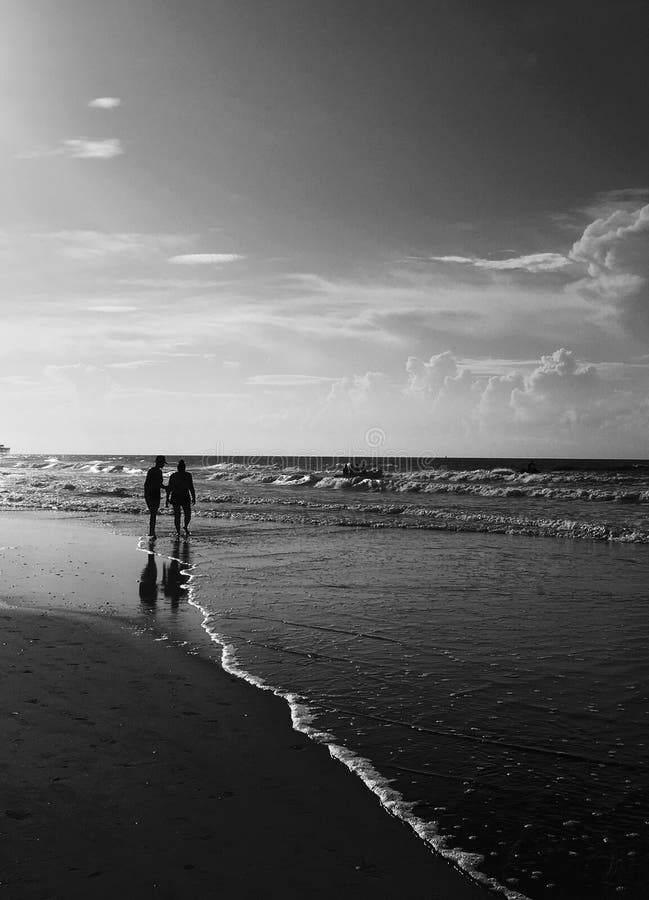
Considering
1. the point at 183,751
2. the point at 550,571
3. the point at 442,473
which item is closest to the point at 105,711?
the point at 183,751

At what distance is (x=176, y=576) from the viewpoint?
41.0 ft

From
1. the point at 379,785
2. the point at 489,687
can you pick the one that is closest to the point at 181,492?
the point at 489,687

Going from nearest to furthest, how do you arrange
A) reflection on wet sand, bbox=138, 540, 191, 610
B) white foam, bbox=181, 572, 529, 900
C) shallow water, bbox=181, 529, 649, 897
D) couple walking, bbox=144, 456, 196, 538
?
white foam, bbox=181, 572, 529, 900
shallow water, bbox=181, 529, 649, 897
reflection on wet sand, bbox=138, 540, 191, 610
couple walking, bbox=144, 456, 196, 538

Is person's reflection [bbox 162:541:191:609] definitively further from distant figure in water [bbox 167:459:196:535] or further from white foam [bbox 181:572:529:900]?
white foam [bbox 181:572:529:900]

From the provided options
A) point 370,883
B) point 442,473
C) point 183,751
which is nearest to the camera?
point 370,883

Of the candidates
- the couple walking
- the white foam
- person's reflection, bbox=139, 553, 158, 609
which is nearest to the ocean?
the white foam

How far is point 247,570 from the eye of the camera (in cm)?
1306

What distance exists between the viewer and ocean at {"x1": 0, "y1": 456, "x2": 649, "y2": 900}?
3.76 m

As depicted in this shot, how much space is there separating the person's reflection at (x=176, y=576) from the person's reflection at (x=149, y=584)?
0.15 m

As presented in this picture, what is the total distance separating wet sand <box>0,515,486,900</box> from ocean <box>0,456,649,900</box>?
31 cm

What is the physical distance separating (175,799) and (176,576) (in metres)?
8.70

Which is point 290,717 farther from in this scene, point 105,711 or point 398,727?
point 105,711

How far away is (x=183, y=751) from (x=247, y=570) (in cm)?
840

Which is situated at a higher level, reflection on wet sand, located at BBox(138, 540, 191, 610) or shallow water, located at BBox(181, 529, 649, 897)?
shallow water, located at BBox(181, 529, 649, 897)
